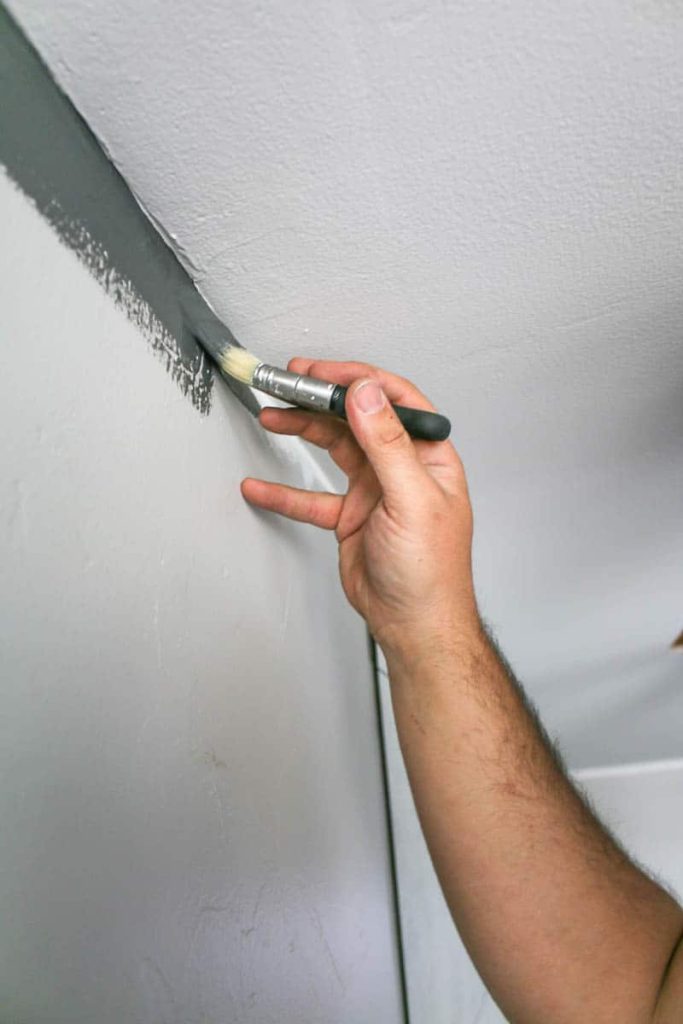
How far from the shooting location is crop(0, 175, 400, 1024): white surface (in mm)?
338

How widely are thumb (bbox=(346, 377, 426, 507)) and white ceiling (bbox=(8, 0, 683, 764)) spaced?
0.40 feet

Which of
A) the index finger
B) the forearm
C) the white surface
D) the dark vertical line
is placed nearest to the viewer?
the white surface

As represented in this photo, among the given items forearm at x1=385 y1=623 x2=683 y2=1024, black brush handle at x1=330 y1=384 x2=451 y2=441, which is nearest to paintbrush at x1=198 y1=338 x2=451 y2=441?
black brush handle at x1=330 y1=384 x2=451 y2=441

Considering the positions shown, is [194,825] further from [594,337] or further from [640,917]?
[594,337]

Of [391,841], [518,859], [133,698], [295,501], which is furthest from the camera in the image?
[391,841]

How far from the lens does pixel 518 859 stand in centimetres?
60

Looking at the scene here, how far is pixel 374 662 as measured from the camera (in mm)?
1457

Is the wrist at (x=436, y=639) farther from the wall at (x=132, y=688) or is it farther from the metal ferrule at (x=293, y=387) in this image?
the metal ferrule at (x=293, y=387)

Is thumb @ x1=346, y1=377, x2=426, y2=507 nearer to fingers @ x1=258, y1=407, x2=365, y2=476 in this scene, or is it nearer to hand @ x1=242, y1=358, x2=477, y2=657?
hand @ x1=242, y1=358, x2=477, y2=657

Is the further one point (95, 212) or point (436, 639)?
point (436, 639)

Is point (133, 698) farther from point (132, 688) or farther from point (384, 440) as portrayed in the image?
point (384, 440)

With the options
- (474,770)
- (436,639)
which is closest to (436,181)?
(436,639)

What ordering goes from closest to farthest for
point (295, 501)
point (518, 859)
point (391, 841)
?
1. point (518, 859)
2. point (295, 501)
3. point (391, 841)

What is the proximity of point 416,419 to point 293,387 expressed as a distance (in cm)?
12
